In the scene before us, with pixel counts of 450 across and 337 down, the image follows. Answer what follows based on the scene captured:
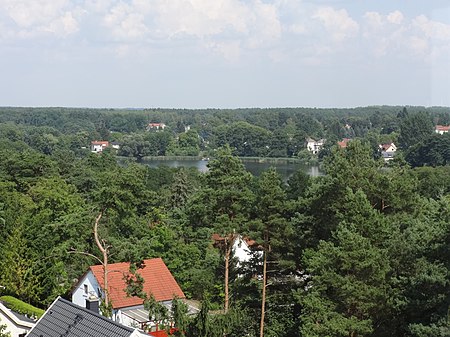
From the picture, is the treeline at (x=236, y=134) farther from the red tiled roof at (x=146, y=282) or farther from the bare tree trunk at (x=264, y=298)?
the bare tree trunk at (x=264, y=298)

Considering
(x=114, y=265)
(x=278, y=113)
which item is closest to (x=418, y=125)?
(x=278, y=113)

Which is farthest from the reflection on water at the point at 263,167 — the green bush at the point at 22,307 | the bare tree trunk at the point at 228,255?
the bare tree trunk at the point at 228,255

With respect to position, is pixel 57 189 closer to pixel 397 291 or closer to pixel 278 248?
pixel 278 248

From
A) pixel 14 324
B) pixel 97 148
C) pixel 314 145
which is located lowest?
pixel 97 148

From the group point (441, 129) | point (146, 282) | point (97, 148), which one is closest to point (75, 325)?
point (146, 282)

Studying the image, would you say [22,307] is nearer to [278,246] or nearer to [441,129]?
[278,246]

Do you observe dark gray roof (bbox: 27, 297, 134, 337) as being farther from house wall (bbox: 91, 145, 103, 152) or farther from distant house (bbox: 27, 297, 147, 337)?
house wall (bbox: 91, 145, 103, 152)
